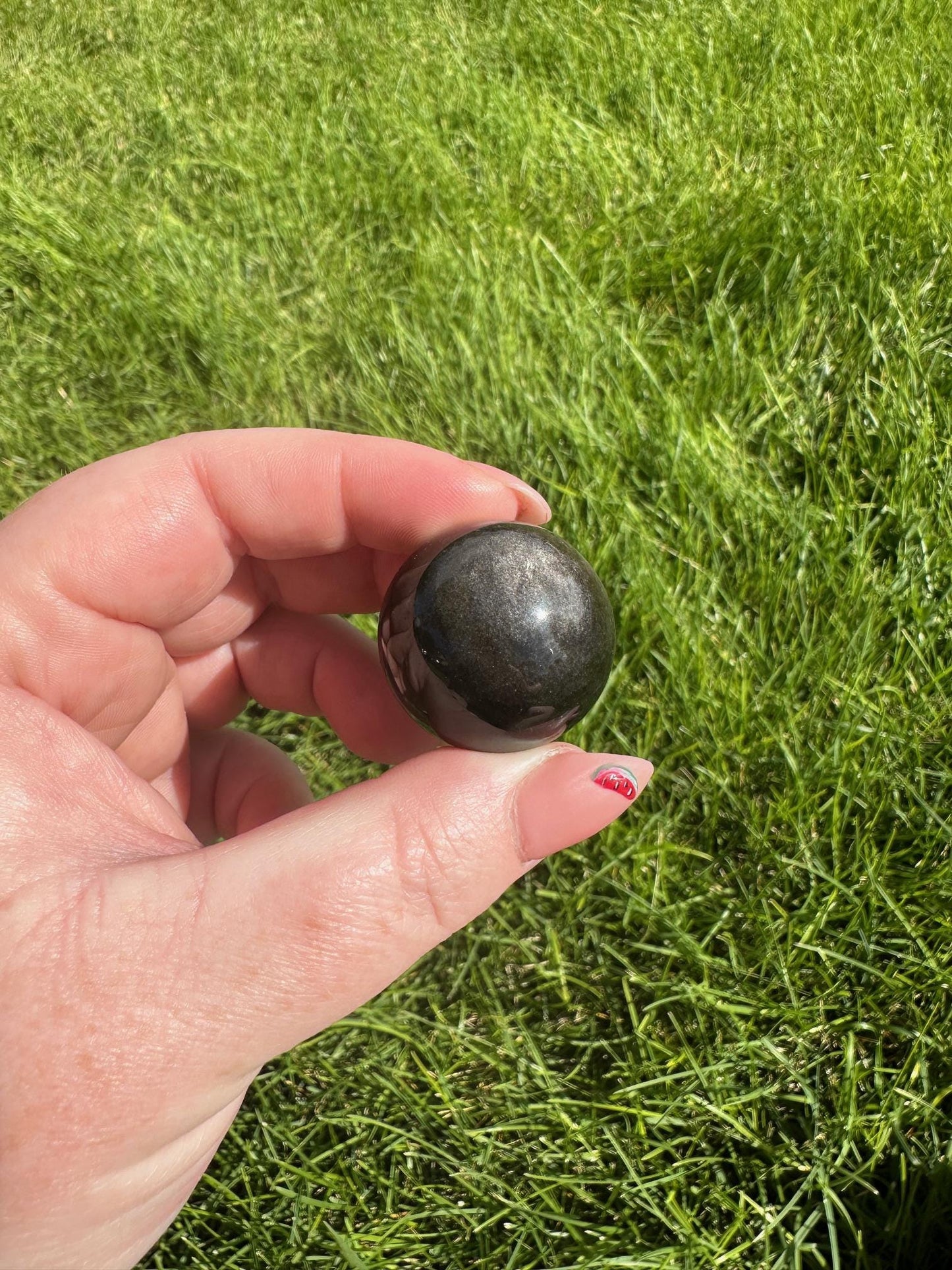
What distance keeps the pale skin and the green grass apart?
53 cm

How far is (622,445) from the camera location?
2734 mm

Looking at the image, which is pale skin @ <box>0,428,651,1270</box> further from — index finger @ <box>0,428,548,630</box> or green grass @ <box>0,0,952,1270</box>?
green grass @ <box>0,0,952,1270</box>

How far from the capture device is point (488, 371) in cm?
293

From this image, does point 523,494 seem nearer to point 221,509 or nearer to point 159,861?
point 221,509

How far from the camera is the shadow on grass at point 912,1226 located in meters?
1.78

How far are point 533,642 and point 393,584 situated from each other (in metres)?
0.34

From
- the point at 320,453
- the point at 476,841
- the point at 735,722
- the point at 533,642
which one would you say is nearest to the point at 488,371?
the point at 320,453

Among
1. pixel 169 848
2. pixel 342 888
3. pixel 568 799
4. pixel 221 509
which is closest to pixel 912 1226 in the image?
pixel 568 799

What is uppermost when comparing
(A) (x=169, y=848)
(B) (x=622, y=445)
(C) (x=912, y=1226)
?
(A) (x=169, y=848)

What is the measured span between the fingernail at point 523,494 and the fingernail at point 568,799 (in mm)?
605

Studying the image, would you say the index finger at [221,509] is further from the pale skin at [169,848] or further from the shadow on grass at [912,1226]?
the shadow on grass at [912,1226]

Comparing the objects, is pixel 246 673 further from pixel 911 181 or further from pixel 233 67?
pixel 233 67

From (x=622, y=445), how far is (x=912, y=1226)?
186cm

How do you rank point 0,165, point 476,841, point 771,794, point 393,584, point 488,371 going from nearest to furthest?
point 476,841
point 393,584
point 771,794
point 488,371
point 0,165
